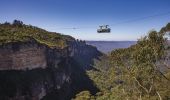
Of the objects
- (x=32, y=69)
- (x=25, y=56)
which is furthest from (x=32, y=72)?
(x=25, y=56)

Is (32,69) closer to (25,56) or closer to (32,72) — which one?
(32,72)

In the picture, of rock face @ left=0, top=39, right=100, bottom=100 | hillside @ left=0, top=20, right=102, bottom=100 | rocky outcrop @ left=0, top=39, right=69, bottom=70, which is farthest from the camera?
rocky outcrop @ left=0, top=39, right=69, bottom=70

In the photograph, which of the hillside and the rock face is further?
the hillside

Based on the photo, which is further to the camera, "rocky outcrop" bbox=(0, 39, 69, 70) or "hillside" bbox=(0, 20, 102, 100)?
"rocky outcrop" bbox=(0, 39, 69, 70)

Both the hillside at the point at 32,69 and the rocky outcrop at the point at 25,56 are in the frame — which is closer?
the hillside at the point at 32,69

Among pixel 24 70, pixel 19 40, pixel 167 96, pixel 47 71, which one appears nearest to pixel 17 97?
pixel 24 70

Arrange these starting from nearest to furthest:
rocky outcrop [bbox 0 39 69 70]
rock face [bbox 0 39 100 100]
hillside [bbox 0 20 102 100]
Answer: rock face [bbox 0 39 100 100]
hillside [bbox 0 20 102 100]
rocky outcrop [bbox 0 39 69 70]

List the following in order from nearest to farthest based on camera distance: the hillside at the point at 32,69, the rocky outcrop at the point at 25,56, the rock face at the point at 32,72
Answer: the rock face at the point at 32,72
the hillside at the point at 32,69
the rocky outcrop at the point at 25,56

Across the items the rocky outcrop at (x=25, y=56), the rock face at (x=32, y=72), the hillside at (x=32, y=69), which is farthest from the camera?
the rocky outcrop at (x=25, y=56)
